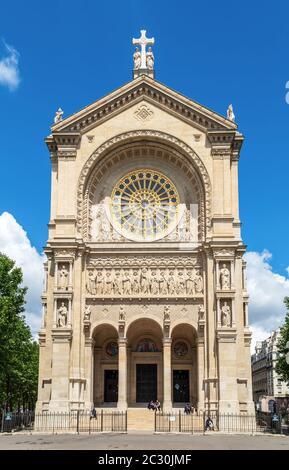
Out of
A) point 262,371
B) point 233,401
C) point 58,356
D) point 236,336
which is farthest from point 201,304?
point 262,371

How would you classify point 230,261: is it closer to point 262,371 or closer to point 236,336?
point 236,336

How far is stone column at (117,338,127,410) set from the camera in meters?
45.3

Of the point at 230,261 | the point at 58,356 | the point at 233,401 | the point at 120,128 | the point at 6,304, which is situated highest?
the point at 120,128

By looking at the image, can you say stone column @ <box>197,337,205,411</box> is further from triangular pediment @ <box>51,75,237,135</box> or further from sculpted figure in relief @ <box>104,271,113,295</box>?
triangular pediment @ <box>51,75,237,135</box>

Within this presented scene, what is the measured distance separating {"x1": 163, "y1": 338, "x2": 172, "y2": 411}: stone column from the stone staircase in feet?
4.37

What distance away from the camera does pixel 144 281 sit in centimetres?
4753

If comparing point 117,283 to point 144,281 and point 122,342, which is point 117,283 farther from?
point 122,342

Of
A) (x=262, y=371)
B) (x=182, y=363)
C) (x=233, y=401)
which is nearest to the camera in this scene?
(x=233, y=401)

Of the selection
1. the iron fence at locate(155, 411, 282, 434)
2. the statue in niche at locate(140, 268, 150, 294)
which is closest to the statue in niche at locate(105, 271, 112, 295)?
the statue in niche at locate(140, 268, 150, 294)

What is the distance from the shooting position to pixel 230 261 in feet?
151

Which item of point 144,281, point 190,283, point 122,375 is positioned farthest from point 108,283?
point 122,375

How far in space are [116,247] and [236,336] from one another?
11.5 meters

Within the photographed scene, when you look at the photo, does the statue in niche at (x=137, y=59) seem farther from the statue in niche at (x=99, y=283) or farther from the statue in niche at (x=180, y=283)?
the statue in niche at (x=180, y=283)

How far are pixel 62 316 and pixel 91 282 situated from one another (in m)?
3.75
